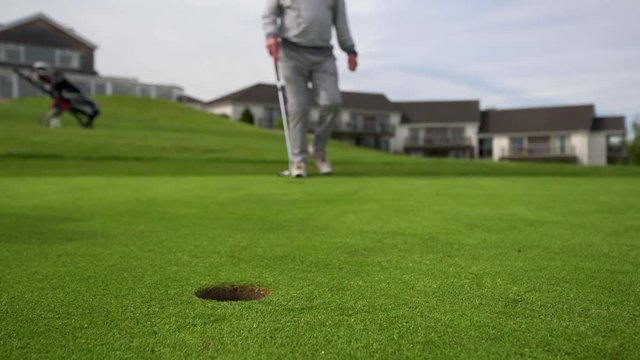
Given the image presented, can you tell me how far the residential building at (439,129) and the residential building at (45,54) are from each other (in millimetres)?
29766

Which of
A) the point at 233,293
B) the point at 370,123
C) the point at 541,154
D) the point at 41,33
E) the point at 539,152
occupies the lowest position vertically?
the point at 233,293

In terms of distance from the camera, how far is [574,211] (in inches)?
155

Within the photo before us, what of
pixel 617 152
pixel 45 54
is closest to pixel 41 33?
pixel 45 54

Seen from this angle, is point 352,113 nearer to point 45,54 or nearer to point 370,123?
point 370,123

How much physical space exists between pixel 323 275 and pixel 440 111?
62.0 m

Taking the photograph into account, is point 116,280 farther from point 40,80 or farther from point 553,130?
point 553,130

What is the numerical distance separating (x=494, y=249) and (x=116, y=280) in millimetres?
1619

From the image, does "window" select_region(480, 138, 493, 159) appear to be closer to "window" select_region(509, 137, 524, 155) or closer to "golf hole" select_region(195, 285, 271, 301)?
"window" select_region(509, 137, 524, 155)

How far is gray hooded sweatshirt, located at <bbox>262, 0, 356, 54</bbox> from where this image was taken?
720 centimetres

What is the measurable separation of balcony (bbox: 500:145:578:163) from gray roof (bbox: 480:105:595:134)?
69.5 inches

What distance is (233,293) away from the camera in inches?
81.0

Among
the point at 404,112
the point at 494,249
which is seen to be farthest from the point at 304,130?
the point at 404,112

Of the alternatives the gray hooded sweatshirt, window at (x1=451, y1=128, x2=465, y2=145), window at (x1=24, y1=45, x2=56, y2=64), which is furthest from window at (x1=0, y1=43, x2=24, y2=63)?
the gray hooded sweatshirt

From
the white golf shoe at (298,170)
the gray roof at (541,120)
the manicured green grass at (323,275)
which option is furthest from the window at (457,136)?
the manicured green grass at (323,275)
